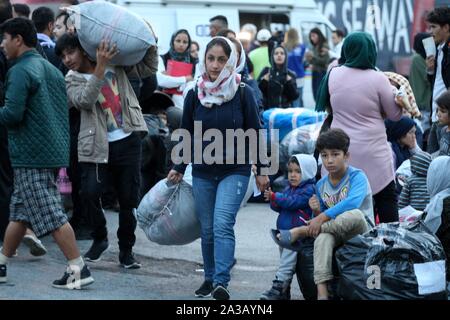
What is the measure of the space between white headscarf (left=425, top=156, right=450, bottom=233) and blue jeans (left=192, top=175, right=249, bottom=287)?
4.19 feet

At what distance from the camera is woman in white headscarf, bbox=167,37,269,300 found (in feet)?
26.1

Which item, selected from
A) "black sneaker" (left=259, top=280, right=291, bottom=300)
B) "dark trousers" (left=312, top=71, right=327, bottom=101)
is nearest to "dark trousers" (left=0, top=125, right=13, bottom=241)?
"black sneaker" (left=259, top=280, right=291, bottom=300)

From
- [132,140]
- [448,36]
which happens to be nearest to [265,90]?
[448,36]

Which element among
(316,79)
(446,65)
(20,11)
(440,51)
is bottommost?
(316,79)

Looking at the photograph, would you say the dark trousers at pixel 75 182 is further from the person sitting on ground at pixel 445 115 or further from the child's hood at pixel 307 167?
the person sitting on ground at pixel 445 115

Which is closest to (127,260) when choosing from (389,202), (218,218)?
(218,218)

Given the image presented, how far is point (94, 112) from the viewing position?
862 centimetres

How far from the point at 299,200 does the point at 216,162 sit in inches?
24.7

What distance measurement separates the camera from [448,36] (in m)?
9.96

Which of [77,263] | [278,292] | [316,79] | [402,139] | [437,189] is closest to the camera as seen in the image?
[437,189]

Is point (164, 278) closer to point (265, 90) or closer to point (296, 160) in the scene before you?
point (296, 160)

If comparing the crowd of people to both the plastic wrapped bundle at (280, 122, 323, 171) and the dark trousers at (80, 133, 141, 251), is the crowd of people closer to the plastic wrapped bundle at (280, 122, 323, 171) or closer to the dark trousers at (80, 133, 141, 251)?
the dark trousers at (80, 133, 141, 251)

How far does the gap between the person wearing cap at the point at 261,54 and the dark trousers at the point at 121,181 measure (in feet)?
29.2

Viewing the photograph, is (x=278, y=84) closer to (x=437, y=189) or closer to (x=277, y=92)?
(x=277, y=92)
